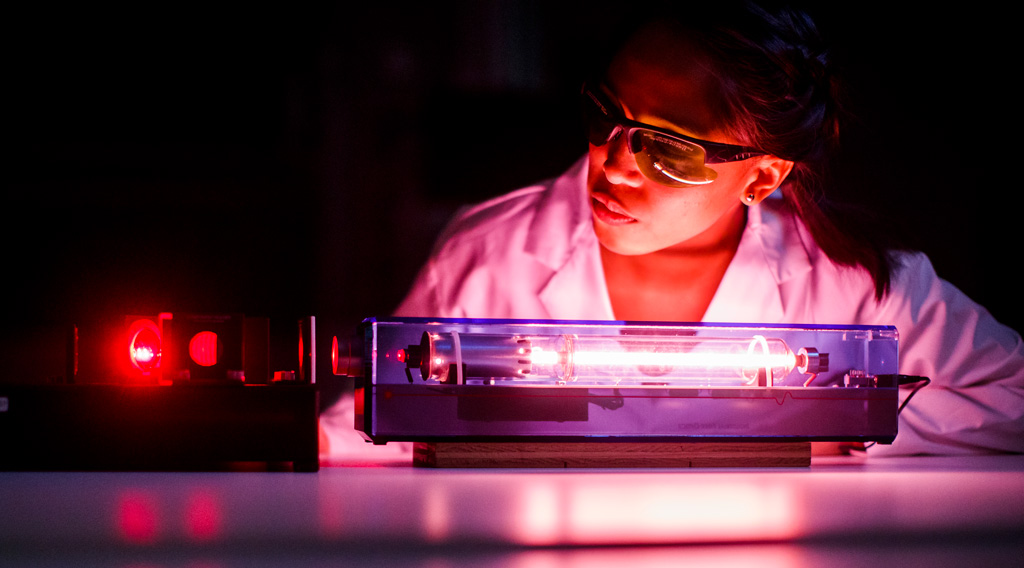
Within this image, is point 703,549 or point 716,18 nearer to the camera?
point 703,549

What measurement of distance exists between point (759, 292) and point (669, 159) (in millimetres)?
326

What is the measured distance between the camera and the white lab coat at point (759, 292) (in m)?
1.55

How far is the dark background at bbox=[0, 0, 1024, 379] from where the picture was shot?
1524mm

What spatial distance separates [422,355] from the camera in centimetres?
118

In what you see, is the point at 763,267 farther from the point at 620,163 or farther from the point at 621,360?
the point at 621,360

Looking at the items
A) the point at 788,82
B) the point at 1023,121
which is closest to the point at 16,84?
the point at 788,82

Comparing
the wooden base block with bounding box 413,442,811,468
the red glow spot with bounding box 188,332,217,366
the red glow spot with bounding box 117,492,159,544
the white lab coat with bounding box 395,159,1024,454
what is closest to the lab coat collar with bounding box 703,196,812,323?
the white lab coat with bounding box 395,159,1024,454

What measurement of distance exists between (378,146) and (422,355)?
0.51 metres

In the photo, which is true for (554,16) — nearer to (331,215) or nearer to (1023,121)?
(331,215)

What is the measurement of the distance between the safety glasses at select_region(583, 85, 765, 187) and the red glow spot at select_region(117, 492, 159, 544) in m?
0.87

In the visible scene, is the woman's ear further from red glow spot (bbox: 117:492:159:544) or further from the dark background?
red glow spot (bbox: 117:492:159:544)

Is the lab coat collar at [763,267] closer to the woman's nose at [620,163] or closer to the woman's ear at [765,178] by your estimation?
the woman's ear at [765,178]

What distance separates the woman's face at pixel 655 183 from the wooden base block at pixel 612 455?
41 centimetres

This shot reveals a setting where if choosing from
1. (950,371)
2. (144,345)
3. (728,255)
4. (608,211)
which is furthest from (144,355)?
(950,371)
